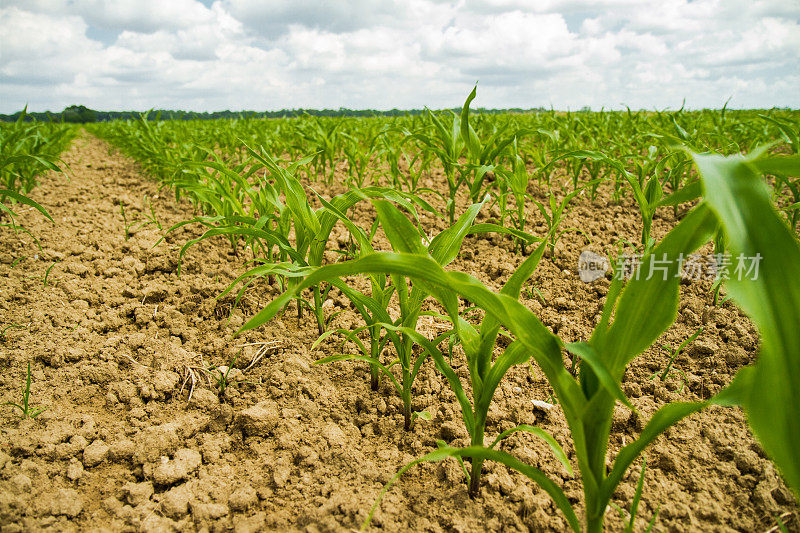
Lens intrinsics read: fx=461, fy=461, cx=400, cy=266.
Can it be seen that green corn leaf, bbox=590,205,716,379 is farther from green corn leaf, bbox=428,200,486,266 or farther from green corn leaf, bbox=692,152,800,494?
green corn leaf, bbox=428,200,486,266

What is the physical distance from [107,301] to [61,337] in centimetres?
29

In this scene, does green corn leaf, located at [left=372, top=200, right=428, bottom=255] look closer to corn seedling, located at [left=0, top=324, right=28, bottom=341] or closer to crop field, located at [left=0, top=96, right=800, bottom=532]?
crop field, located at [left=0, top=96, right=800, bottom=532]

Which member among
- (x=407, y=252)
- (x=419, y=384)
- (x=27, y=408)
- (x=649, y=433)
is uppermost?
(x=407, y=252)

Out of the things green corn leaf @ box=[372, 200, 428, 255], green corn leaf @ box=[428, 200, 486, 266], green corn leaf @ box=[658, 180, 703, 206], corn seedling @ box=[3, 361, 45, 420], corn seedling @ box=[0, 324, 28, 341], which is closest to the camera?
green corn leaf @ box=[658, 180, 703, 206]

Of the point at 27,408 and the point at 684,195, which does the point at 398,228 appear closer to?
the point at 684,195

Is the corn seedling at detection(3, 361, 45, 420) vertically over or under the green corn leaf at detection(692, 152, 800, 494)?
under

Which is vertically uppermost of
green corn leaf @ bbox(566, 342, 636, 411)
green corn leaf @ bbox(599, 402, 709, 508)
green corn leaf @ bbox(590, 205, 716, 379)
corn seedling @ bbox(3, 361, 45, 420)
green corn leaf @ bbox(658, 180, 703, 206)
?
green corn leaf @ bbox(658, 180, 703, 206)

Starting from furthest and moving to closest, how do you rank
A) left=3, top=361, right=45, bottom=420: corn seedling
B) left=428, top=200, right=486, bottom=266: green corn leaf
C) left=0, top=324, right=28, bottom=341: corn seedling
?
left=0, top=324, right=28, bottom=341: corn seedling
left=3, top=361, right=45, bottom=420: corn seedling
left=428, top=200, right=486, bottom=266: green corn leaf

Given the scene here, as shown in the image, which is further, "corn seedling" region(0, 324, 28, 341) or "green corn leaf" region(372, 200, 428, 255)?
"corn seedling" region(0, 324, 28, 341)

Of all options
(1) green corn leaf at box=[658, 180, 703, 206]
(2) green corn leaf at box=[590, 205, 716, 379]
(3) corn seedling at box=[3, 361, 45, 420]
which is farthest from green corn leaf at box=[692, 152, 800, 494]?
(3) corn seedling at box=[3, 361, 45, 420]

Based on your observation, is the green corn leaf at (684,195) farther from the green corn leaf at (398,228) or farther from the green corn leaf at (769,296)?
the green corn leaf at (398,228)

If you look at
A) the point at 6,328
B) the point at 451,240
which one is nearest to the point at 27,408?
the point at 6,328

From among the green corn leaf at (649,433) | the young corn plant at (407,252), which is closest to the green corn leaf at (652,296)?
the green corn leaf at (649,433)

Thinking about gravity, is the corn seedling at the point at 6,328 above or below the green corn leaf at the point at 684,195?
below
